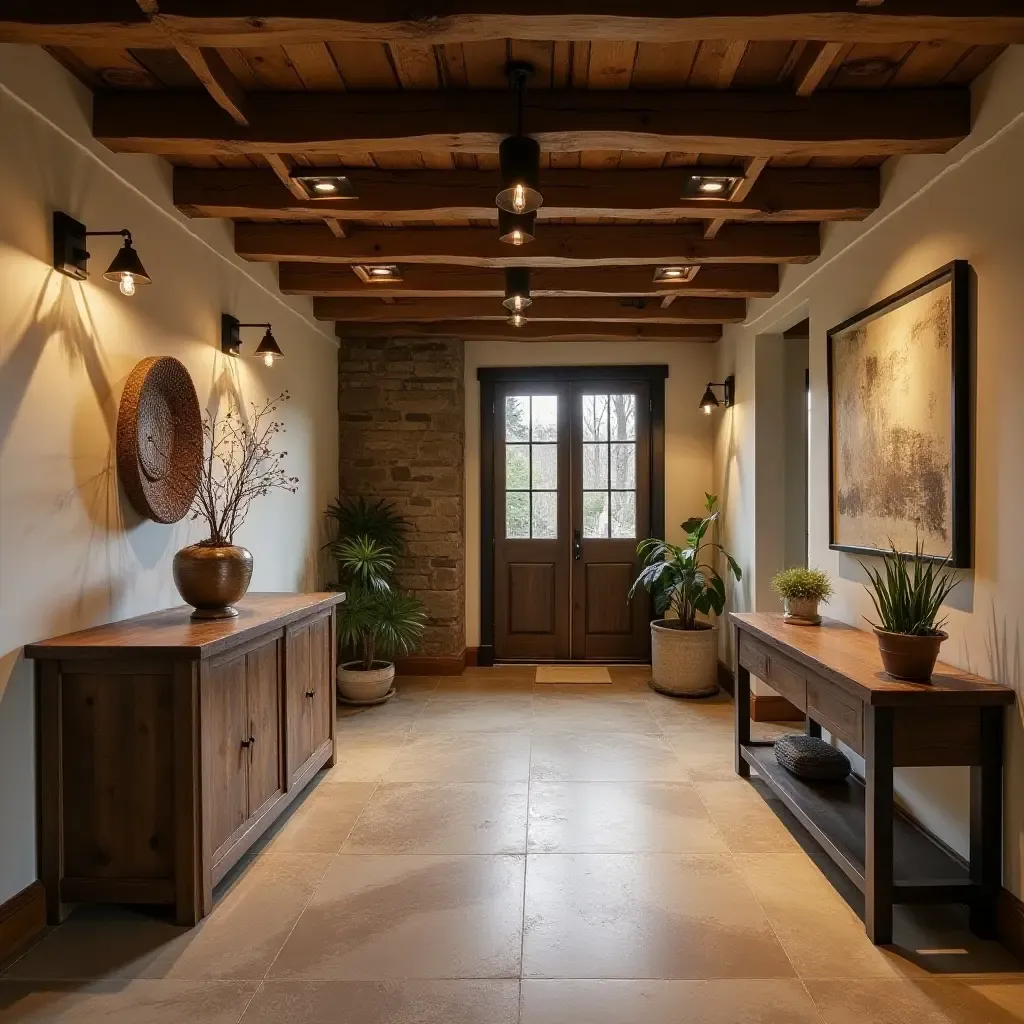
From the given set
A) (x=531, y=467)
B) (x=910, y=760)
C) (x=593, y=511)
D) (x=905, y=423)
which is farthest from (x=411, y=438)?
(x=910, y=760)

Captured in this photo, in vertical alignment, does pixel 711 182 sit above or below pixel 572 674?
above

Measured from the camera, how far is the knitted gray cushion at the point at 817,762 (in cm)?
327

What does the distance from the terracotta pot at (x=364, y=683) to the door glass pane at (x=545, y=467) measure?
6.78 feet

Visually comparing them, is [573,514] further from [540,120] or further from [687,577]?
[540,120]

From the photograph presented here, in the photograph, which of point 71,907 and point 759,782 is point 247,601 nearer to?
point 71,907

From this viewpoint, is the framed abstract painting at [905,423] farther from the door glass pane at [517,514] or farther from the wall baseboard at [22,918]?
the wall baseboard at [22,918]

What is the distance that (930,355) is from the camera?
283cm

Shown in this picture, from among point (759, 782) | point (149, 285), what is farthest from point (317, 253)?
point (759, 782)

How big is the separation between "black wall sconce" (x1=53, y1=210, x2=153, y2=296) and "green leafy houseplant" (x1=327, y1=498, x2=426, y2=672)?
291 cm

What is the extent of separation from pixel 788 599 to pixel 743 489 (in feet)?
5.97

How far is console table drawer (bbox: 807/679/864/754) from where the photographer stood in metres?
2.44

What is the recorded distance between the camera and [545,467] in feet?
21.1

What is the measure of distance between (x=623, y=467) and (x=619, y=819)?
357 cm

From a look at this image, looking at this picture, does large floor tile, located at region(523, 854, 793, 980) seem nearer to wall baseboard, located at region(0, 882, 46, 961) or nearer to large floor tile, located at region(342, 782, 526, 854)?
large floor tile, located at region(342, 782, 526, 854)
